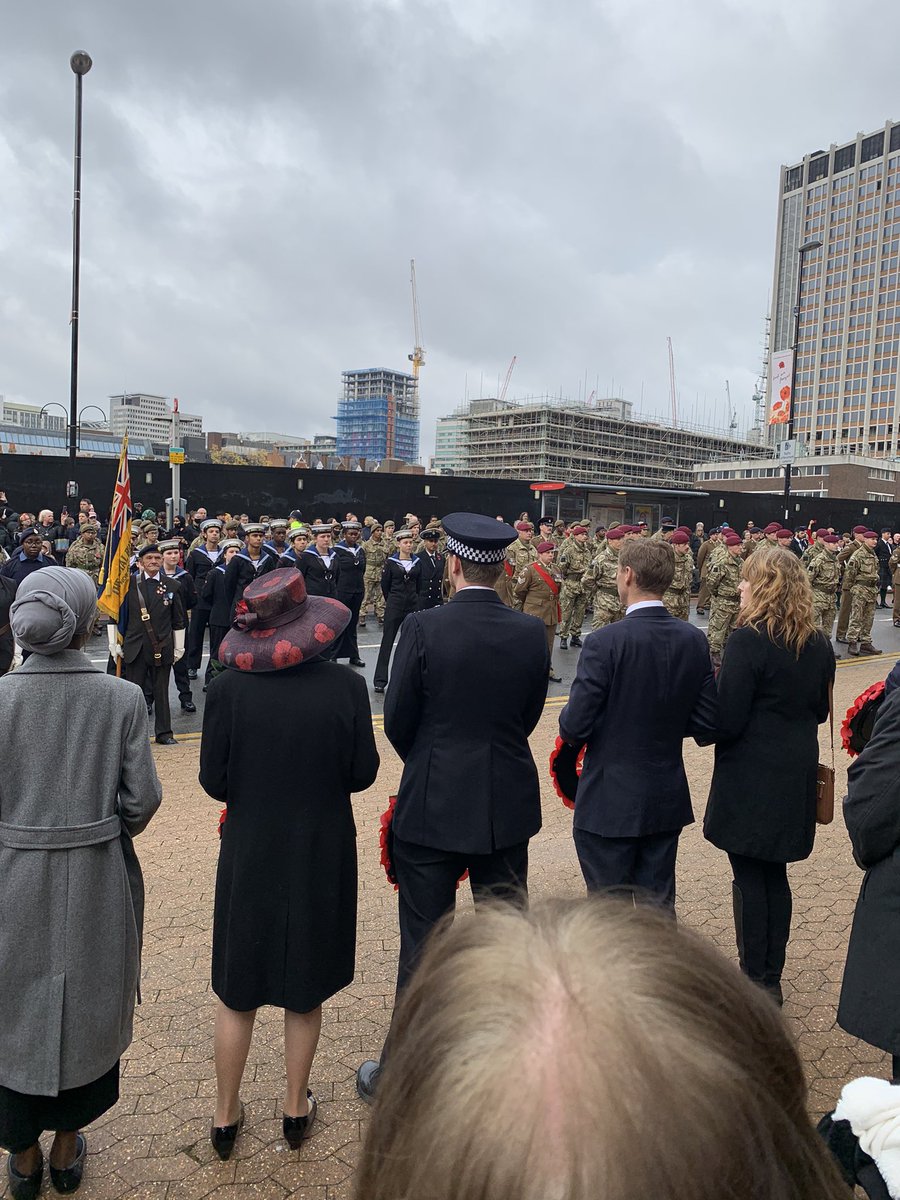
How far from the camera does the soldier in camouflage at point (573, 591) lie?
1620cm

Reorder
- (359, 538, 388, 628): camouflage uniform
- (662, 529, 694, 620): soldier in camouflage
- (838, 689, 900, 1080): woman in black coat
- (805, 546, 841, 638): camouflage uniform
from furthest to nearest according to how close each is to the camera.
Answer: (359, 538, 388, 628): camouflage uniform < (805, 546, 841, 638): camouflage uniform < (662, 529, 694, 620): soldier in camouflage < (838, 689, 900, 1080): woman in black coat

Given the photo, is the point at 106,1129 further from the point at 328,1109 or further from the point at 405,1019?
the point at 405,1019

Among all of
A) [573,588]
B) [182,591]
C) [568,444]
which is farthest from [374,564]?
[568,444]

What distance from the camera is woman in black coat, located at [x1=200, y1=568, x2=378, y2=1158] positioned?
3.03m

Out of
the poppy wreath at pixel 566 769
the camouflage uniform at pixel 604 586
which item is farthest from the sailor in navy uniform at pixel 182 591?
the camouflage uniform at pixel 604 586

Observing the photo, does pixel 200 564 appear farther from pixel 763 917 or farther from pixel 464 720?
pixel 763 917

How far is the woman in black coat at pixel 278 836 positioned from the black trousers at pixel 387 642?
7911mm

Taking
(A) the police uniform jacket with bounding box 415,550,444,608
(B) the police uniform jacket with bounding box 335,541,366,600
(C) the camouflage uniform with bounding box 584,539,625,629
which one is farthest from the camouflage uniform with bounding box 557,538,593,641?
(B) the police uniform jacket with bounding box 335,541,366,600

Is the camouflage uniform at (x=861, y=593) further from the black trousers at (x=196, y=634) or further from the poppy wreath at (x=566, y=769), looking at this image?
the poppy wreath at (x=566, y=769)

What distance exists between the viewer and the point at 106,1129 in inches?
127

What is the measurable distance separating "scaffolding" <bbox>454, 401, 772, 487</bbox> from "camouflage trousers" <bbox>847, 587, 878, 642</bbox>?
131 metres

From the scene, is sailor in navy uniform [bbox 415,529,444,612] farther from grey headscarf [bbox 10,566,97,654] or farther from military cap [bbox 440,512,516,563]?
grey headscarf [bbox 10,566,97,654]

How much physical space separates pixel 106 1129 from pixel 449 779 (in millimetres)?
1833

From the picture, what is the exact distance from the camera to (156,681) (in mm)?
8555
